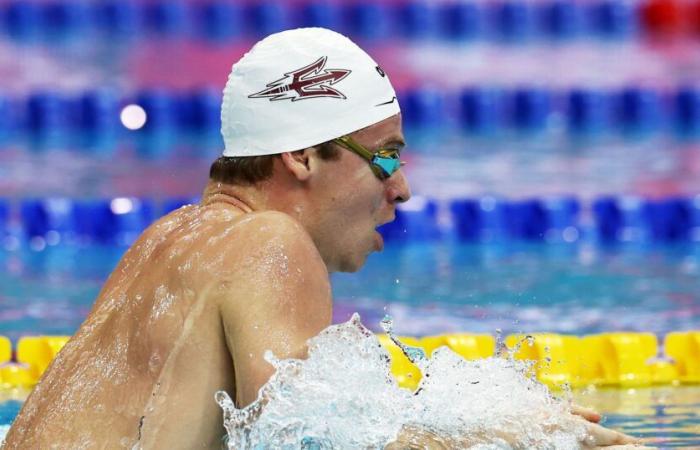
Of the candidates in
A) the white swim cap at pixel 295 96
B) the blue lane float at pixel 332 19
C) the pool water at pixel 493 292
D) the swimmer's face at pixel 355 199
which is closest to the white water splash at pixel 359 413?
the swimmer's face at pixel 355 199

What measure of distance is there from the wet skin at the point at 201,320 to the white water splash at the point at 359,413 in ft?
0.10

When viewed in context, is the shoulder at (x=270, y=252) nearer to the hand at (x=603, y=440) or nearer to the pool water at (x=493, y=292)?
the hand at (x=603, y=440)

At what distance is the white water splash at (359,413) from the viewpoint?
6.16 ft

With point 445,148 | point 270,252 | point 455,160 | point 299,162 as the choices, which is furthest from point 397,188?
point 445,148

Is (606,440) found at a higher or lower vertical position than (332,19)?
lower

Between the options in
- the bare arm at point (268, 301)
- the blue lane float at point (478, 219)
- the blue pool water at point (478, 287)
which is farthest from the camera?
the blue lane float at point (478, 219)

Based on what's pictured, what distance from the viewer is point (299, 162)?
2123 millimetres

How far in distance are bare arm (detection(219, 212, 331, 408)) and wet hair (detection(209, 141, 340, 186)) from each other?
0.64 feet

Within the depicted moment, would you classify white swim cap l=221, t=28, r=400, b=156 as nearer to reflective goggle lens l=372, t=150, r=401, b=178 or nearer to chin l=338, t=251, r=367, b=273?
reflective goggle lens l=372, t=150, r=401, b=178

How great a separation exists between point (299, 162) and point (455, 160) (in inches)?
262

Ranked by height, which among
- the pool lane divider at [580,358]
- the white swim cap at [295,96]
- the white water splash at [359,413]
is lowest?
the white water splash at [359,413]

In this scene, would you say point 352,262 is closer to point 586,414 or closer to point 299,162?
point 299,162

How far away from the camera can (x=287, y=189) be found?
2.13 metres

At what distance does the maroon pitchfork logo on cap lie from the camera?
6.98 feet
